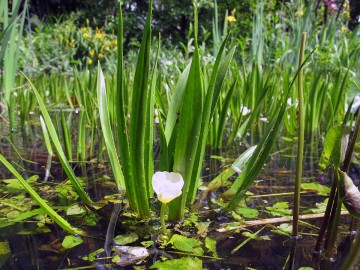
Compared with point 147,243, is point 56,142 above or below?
above

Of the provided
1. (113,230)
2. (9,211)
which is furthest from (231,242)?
(9,211)

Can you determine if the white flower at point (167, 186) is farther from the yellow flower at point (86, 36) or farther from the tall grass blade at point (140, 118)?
the yellow flower at point (86, 36)

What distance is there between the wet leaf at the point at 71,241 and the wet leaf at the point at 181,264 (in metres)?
0.14

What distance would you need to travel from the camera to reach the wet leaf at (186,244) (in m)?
0.55

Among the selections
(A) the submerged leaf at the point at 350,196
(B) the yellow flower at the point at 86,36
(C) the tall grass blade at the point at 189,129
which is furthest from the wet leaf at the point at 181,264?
(B) the yellow flower at the point at 86,36

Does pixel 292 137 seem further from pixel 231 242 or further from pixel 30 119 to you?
pixel 30 119

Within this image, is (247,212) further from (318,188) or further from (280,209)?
(318,188)

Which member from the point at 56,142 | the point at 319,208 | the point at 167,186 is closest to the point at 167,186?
the point at 167,186

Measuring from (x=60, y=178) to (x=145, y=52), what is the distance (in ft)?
1.69

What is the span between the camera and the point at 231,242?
23.2 inches

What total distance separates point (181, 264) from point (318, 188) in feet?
1.42

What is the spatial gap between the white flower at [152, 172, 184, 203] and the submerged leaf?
218mm

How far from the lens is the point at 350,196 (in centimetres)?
41

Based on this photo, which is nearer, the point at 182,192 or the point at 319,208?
the point at 182,192
